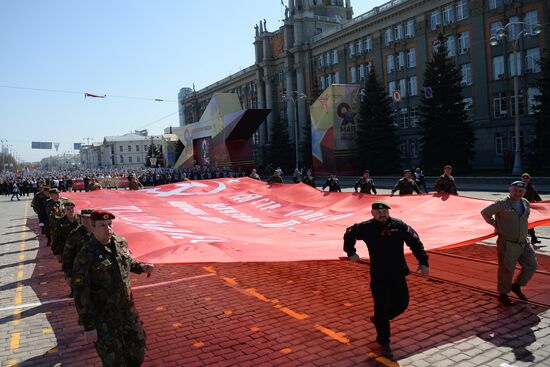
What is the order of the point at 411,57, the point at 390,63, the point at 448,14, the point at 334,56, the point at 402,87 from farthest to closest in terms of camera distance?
the point at 334,56
the point at 390,63
the point at 402,87
the point at 411,57
the point at 448,14

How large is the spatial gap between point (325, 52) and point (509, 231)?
61.1 meters

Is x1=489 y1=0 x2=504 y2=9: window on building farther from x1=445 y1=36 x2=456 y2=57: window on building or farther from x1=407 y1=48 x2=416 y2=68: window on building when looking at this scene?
x1=407 y1=48 x2=416 y2=68: window on building

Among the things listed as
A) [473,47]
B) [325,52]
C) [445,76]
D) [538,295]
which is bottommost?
[538,295]

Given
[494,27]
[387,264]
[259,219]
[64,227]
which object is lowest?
[259,219]

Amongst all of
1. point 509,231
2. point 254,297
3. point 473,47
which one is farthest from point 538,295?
point 473,47

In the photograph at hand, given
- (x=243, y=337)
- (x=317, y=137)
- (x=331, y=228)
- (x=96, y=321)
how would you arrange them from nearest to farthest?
(x=96, y=321)
(x=243, y=337)
(x=331, y=228)
(x=317, y=137)

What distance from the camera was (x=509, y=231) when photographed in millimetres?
6852

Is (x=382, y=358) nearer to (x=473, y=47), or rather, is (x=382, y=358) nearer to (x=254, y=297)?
(x=254, y=297)

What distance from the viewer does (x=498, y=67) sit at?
1647 inches

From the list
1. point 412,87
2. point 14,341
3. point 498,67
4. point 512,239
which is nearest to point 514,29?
point 498,67

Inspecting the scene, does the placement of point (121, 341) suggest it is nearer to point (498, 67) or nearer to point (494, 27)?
point (498, 67)

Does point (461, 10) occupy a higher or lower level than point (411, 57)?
higher

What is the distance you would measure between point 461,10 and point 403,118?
12.5 m

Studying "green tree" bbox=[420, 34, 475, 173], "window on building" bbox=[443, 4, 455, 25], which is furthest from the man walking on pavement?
"window on building" bbox=[443, 4, 455, 25]
